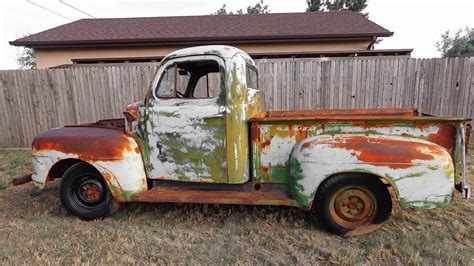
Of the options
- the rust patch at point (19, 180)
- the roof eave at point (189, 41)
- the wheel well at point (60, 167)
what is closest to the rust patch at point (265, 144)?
the wheel well at point (60, 167)

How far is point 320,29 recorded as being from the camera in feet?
35.2

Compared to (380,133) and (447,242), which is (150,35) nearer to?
(380,133)

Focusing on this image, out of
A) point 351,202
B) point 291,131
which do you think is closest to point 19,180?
point 291,131

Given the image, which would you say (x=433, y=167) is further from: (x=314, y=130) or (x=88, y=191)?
(x=88, y=191)

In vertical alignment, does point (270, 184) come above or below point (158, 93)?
below

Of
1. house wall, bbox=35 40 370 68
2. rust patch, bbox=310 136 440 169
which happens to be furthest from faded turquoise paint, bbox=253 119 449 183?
house wall, bbox=35 40 370 68

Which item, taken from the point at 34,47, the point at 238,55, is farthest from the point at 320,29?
the point at 34,47

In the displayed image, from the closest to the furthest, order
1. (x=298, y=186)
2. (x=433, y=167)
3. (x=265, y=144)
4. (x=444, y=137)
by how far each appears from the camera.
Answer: (x=433, y=167) < (x=444, y=137) < (x=298, y=186) < (x=265, y=144)

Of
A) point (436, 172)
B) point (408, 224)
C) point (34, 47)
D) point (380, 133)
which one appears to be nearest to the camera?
point (436, 172)

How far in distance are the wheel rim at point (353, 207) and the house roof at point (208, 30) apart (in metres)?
8.42

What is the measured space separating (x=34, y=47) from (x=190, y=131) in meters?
11.0

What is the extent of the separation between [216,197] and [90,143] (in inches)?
65.0

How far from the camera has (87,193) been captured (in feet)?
11.2

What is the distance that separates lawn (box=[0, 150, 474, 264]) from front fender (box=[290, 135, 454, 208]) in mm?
487
